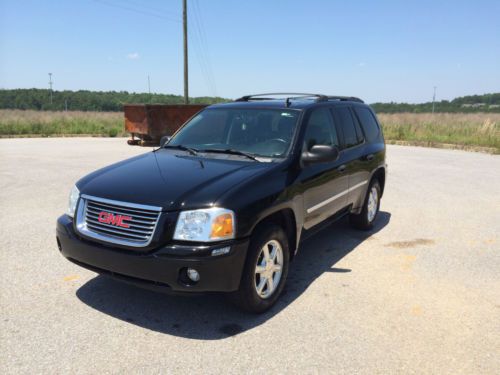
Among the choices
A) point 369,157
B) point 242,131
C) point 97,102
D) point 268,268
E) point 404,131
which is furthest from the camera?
point 97,102

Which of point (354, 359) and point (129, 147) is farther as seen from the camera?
point (129, 147)

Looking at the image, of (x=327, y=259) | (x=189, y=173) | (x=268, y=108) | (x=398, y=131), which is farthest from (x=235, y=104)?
(x=398, y=131)

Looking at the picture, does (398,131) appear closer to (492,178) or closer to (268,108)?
(492,178)

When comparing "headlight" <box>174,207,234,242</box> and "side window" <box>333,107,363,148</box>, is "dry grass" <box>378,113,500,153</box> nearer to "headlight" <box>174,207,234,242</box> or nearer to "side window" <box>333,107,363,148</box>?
"side window" <box>333,107,363,148</box>

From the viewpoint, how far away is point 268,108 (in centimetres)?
464

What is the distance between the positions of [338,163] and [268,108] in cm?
100

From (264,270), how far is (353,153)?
2.33 metres

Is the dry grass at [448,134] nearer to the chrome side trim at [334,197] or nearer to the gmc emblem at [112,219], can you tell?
the chrome side trim at [334,197]

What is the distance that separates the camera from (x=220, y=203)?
10.4 feet

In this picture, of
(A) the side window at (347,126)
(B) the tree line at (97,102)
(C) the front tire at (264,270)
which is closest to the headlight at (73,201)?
(C) the front tire at (264,270)

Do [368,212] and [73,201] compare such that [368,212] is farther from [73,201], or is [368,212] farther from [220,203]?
[73,201]

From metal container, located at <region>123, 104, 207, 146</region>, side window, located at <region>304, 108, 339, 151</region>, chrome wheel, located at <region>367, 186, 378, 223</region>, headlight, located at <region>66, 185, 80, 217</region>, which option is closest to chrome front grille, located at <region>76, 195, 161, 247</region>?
headlight, located at <region>66, 185, 80, 217</region>

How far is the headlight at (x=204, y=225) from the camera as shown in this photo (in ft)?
10.2

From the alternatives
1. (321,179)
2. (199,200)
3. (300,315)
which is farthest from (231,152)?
(300,315)
